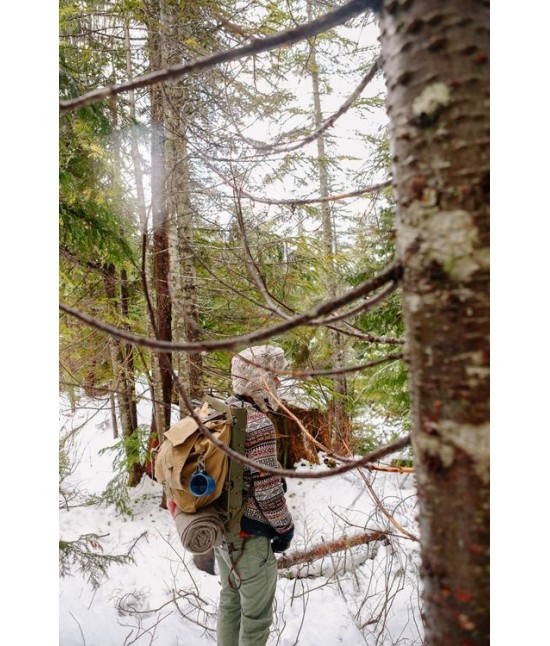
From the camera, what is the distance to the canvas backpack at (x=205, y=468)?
203 centimetres

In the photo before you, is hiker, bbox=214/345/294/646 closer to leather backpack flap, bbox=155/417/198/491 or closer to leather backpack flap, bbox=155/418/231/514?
leather backpack flap, bbox=155/418/231/514

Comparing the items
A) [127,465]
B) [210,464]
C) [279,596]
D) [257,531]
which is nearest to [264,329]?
[210,464]

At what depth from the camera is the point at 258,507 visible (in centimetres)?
226

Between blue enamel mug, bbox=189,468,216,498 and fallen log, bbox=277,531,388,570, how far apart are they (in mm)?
2452

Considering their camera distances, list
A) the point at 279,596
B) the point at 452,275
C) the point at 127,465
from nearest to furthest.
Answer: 1. the point at 452,275
2. the point at 279,596
3. the point at 127,465

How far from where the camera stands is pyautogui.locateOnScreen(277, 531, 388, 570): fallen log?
3.97m

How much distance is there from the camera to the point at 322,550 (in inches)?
159

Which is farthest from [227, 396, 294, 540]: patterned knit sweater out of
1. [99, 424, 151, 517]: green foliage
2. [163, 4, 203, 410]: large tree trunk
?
[99, 424, 151, 517]: green foliage

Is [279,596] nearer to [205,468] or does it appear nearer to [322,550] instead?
[322,550]

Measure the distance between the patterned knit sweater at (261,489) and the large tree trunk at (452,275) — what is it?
1575 mm

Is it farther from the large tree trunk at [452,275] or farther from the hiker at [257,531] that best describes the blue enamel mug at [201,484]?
the large tree trunk at [452,275]

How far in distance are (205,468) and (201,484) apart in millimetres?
80

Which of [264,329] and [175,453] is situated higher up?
Answer: [264,329]

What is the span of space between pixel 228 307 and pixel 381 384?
2.39 meters
